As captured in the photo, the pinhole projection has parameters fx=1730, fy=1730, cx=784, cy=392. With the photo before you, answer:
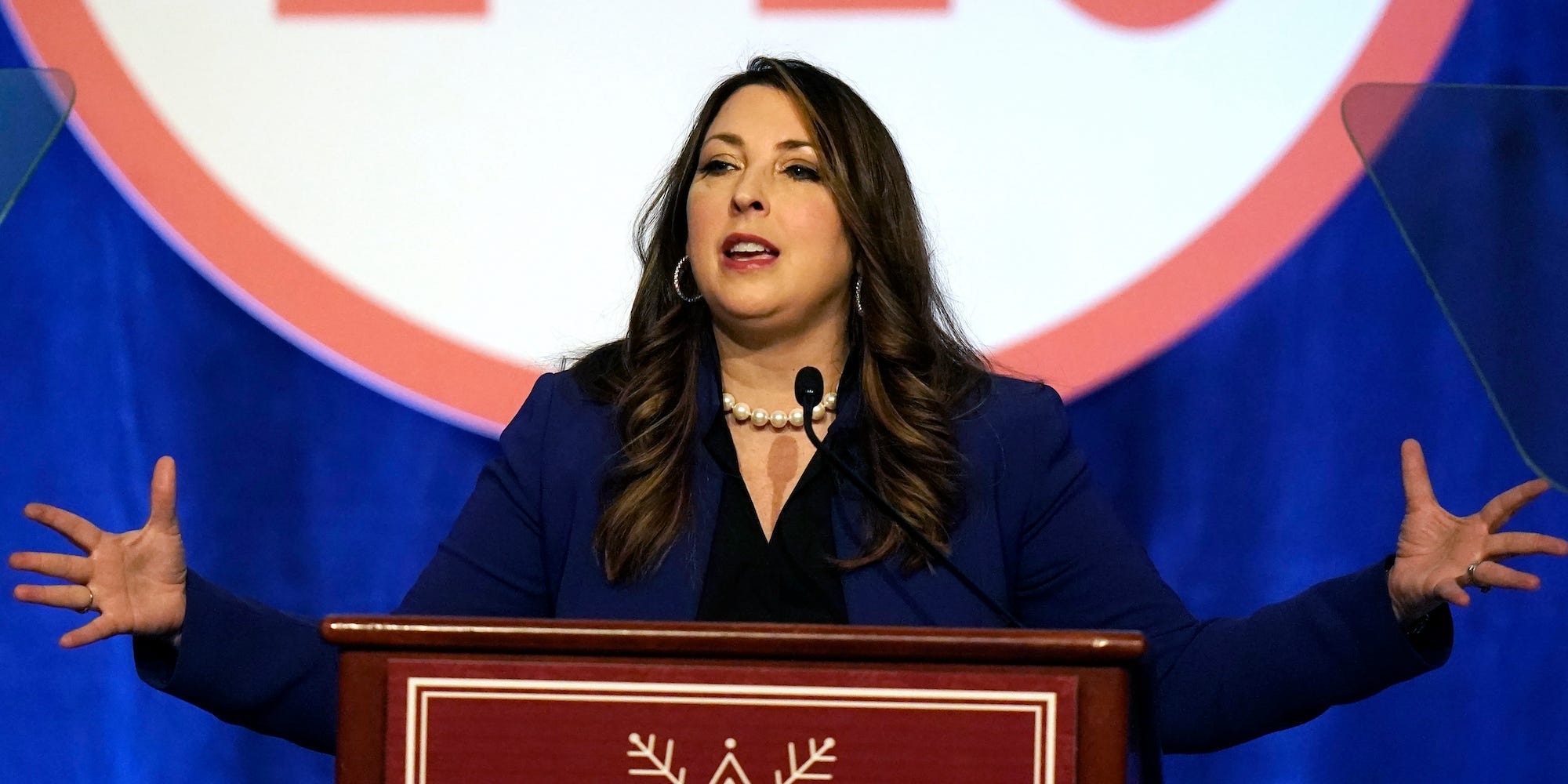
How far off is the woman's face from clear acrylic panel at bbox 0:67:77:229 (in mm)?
624

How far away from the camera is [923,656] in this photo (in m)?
1.04

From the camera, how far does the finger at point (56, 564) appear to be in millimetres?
1371

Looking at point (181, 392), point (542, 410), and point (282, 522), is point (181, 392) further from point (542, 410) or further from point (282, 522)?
point (542, 410)

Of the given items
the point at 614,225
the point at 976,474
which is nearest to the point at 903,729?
the point at 976,474

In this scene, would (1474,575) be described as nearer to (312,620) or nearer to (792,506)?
(792,506)

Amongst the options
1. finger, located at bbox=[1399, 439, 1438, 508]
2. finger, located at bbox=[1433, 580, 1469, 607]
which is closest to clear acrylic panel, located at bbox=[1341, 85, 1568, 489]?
finger, located at bbox=[1399, 439, 1438, 508]

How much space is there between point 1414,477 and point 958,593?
1.39 feet

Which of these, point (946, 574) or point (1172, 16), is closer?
point (946, 574)

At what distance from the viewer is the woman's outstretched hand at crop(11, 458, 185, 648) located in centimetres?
140

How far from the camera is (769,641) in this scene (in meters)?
1.03

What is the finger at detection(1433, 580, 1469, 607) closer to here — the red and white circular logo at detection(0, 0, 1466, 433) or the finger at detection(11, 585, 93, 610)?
the red and white circular logo at detection(0, 0, 1466, 433)

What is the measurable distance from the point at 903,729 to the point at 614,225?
127 centimetres

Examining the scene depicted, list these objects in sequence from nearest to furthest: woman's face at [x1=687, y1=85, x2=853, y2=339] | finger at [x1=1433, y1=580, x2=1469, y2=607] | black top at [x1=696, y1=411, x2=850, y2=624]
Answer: finger at [x1=1433, y1=580, x2=1469, y2=607], black top at [x1=696, y1=411, x2=850, y2=624], woman's face at [x1=687, y1=85, x2=853, y2=339]

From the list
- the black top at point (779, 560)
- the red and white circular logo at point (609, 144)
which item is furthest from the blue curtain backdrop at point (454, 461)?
the black top at point (779, 560)
